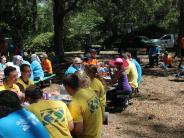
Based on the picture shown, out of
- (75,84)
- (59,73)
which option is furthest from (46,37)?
(75,84)

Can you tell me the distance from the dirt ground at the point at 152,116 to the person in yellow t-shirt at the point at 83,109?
3.67m

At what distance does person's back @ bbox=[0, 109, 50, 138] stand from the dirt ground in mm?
5627

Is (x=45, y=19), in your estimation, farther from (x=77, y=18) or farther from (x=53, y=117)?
(x=53, y=117)

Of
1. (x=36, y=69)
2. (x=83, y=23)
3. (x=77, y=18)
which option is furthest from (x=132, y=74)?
(x=77, y=18)

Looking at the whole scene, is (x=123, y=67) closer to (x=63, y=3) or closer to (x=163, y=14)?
(x=63, y=3)

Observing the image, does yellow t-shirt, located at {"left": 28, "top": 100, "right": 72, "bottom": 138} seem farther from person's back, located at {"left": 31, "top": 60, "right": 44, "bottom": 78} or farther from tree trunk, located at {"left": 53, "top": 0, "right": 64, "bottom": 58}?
tree trunk, located at {"left": 53, "top": 0, "right": 64, "bottom": 58}

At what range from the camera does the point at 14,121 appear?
3.68 metres

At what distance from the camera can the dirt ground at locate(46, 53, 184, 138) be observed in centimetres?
984

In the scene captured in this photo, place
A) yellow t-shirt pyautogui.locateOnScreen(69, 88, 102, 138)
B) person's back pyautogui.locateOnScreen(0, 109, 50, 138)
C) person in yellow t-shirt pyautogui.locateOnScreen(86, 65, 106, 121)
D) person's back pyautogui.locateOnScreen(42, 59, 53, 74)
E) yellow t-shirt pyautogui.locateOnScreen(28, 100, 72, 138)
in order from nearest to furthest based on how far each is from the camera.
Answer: person's back pyautogui.locateOnScreen(0, 109, 50, 138) → yellow t-shirt pyautogui.locateOnScreen(28, 100, 72, 138) → yellow t-shirt pyautogui.locateOnScreen(69, 88, 102, 138) → person in yellow t-shirt pyautogui.locateOnScreen(86, 65, 106, 121) → person's back pyautogui.locateOnScreen(42, 59, 53, 74)

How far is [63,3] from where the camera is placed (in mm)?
27219

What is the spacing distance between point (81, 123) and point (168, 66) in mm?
Result: 17638

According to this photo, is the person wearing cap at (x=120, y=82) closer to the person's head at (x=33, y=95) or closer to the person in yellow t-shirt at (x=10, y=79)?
the person in yellow t-shirt at (x=10, y=79)

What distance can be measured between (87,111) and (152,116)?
5963 mm

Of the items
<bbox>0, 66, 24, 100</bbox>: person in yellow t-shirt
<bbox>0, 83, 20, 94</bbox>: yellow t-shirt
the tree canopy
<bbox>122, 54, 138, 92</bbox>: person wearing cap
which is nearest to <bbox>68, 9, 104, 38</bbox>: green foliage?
the tree canopy
